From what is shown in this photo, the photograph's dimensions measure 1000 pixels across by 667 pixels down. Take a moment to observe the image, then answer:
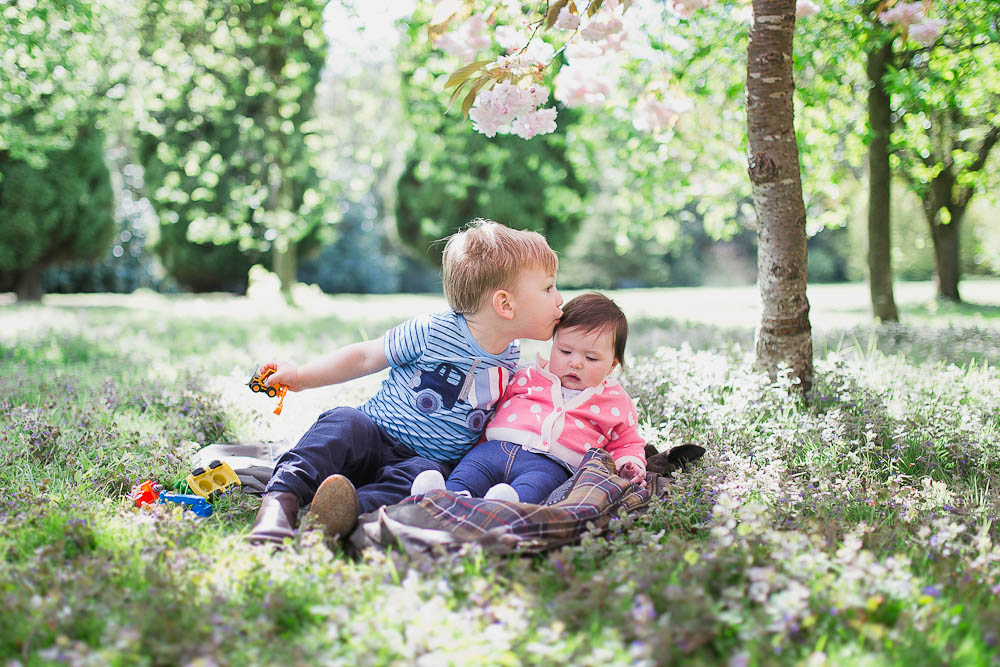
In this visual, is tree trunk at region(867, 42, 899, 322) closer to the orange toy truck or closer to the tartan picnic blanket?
the tartan picnic blanket

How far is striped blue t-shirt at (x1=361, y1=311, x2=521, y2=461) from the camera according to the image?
121 inches

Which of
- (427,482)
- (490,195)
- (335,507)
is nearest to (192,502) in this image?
(335,507)

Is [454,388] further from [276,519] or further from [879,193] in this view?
[879,193]

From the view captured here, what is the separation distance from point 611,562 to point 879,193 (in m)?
7.30

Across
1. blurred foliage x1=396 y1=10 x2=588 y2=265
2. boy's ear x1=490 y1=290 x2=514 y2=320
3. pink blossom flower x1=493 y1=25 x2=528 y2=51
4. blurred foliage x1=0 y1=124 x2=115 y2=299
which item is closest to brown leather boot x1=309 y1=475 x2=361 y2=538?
boy's ear x1=490 y1=290 x2=514 y2=320

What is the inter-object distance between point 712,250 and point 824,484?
36356 mm

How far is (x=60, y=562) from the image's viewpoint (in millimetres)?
2107

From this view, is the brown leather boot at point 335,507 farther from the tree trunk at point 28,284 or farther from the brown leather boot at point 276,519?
the tree trunk at point 28,284

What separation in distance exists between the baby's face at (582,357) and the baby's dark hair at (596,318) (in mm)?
20

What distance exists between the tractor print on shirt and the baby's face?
0.29 meters

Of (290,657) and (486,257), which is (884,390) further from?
(290,657)

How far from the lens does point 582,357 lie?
3.13 m

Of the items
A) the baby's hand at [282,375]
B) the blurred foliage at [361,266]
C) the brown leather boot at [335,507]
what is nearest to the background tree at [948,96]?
the baby's hand at [282,375]

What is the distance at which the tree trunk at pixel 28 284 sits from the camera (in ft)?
51.9
